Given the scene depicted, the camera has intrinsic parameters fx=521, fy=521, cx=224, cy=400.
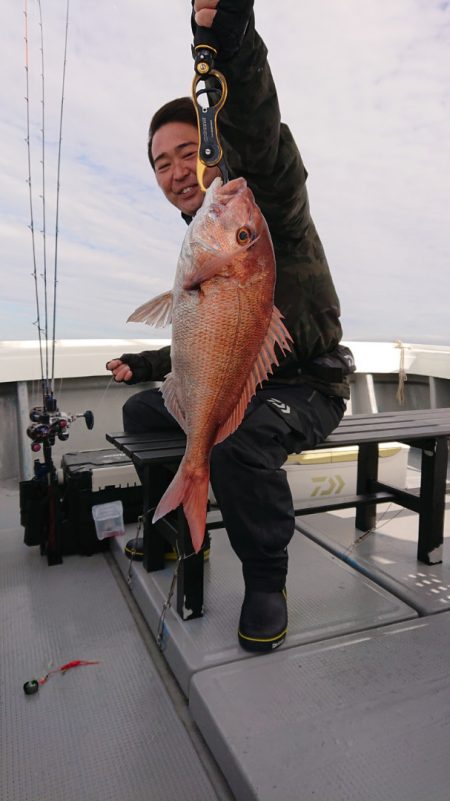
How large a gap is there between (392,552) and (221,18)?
2.51 meters

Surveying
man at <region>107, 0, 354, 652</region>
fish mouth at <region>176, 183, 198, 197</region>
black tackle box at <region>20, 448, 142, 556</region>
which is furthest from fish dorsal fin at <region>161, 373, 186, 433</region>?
black tackle box at <region>20, 448, 142, 556</region>

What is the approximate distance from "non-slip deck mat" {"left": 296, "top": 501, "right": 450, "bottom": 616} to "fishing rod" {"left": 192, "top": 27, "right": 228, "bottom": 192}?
1.90 metres

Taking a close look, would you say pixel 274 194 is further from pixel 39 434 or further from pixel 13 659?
pixel 13 659

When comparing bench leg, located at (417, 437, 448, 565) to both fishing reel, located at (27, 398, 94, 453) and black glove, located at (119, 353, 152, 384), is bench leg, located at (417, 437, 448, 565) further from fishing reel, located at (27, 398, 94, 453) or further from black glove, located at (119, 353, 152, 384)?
fishing reel, located at (27, 398, 94, 453)

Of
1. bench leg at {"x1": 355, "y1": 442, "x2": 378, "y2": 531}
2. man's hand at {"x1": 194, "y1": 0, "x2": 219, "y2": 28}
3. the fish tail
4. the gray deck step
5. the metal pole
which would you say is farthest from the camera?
the metal pole

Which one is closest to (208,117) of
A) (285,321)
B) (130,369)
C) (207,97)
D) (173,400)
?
(207,97)

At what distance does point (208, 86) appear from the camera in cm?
147

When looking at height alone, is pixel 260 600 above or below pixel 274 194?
below

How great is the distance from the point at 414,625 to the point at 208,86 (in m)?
2.03

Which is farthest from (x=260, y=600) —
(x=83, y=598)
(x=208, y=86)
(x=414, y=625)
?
(x=208, y=86)

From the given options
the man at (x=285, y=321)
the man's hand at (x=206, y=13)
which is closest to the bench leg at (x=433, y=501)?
the man at (x=285, y=321)

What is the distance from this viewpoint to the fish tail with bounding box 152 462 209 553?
160 cm

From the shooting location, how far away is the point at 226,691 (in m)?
1.67

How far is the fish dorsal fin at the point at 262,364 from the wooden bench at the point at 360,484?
612 mm
